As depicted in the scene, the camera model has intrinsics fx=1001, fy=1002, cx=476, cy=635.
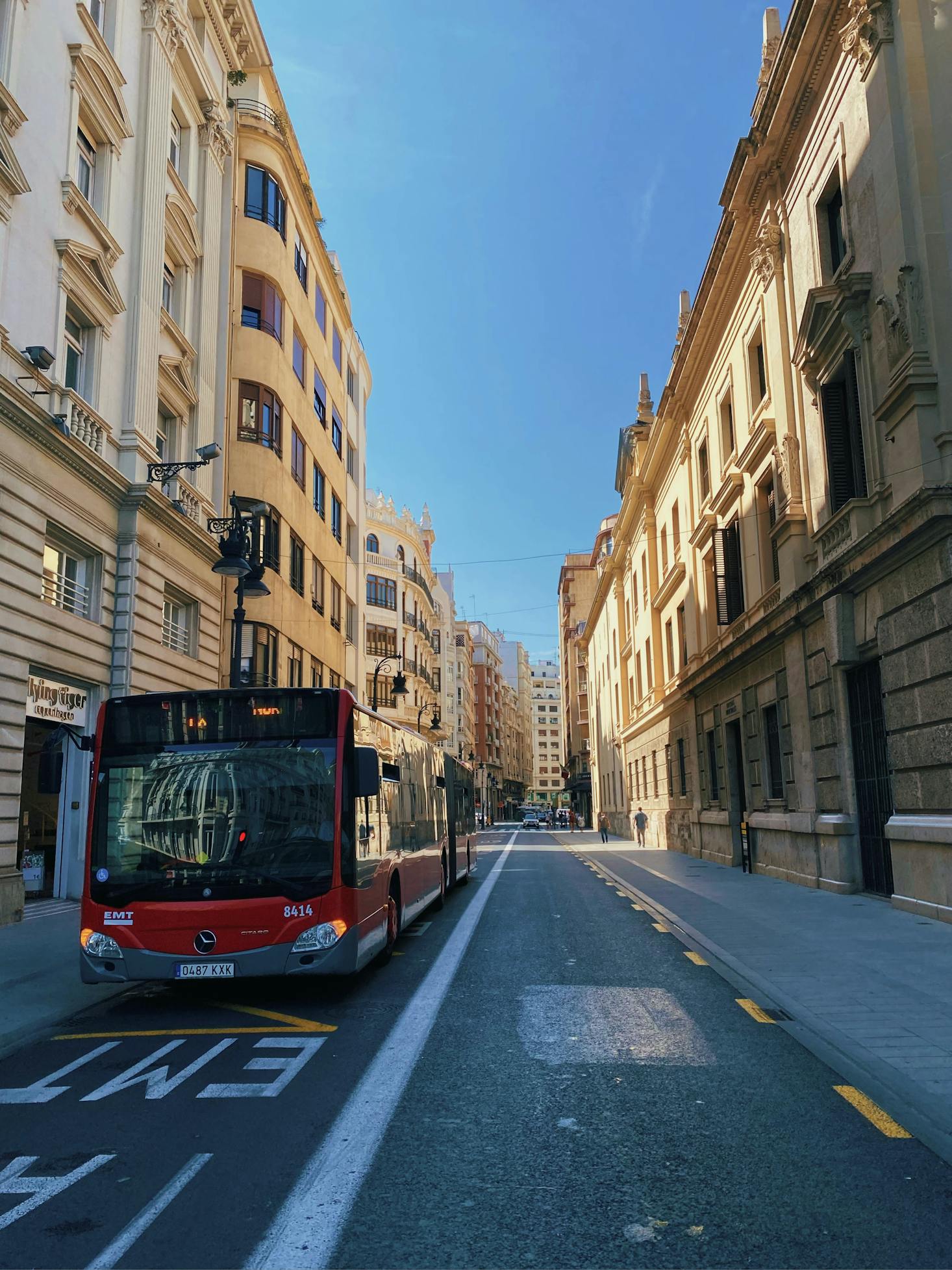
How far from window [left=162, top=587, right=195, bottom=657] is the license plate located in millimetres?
13175

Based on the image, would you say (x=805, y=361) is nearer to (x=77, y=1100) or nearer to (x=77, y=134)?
(x=77, y=134)

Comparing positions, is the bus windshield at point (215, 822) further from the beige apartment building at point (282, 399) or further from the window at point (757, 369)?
the window at point (757, 369)

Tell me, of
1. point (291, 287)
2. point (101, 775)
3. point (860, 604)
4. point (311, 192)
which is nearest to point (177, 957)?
point (101, 775)

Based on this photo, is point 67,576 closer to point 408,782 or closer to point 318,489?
point 408,782

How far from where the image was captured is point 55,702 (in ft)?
53.4

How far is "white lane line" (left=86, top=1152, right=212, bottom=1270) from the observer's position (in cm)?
377

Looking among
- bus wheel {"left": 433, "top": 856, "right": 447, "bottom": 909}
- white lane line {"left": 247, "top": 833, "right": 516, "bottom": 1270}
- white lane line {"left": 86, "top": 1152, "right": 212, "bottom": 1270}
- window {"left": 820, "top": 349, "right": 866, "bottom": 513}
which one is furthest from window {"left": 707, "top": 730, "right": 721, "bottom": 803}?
white lane line {"left": 86, "top": 1152, "right": 212, "bottom": 1270}

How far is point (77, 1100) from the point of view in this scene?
19.6 ft

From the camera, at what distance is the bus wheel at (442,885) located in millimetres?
16547

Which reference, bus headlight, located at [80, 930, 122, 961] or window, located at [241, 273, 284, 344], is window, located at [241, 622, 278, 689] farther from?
bus headlight, located at [80, 930, 122, 961]

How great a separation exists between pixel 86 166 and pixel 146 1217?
19027 millimetres

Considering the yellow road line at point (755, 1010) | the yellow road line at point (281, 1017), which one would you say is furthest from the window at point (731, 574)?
the yellow road line at point (281, 1017)

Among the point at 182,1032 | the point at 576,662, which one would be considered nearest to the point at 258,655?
the point at 182,1032

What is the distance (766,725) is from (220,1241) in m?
19.6
